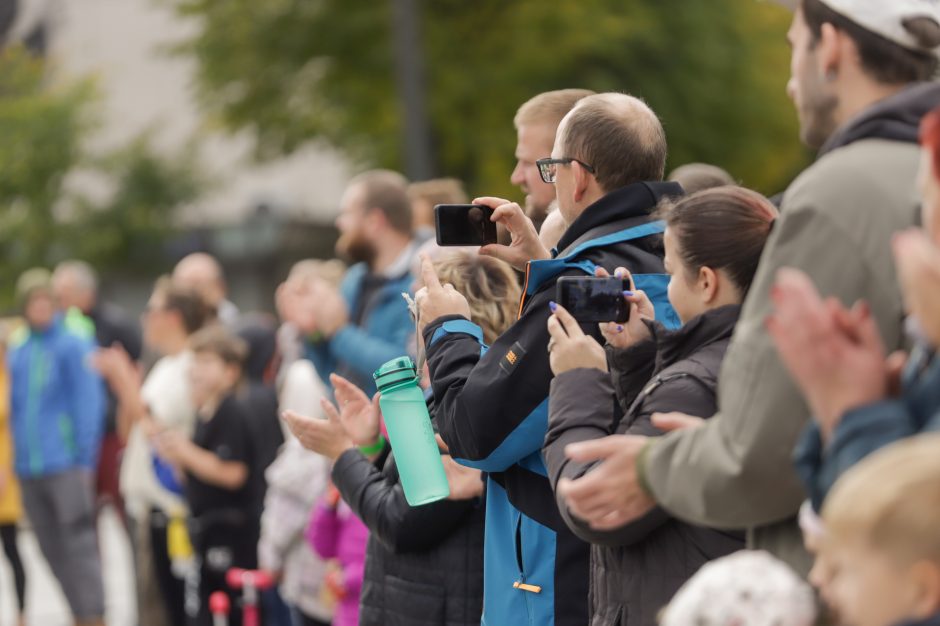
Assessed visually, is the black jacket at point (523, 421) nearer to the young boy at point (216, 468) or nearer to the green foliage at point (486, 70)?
the young boy at point (216, 468)

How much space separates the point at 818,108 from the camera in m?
2.75

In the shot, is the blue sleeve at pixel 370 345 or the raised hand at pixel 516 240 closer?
the raised hand at pixel 516 240

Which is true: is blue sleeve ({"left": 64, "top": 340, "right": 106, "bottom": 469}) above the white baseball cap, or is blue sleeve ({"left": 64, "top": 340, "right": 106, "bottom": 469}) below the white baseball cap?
below

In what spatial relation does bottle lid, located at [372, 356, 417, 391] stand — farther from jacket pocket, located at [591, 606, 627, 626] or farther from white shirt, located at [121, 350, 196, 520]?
white shirt, located at [121, 350, 196, 520]

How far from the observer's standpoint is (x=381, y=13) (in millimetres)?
18875

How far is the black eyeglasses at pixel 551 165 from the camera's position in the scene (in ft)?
12.6

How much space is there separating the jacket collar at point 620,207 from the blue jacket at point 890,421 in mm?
1510

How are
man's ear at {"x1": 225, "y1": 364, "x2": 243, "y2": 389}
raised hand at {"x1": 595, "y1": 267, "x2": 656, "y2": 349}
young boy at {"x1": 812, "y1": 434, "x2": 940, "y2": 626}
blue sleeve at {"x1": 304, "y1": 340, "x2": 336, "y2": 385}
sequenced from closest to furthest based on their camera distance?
1. young boy at {"x1": 812, "y1": 434, "x2": 940, "y2": 626}
2. raised hand at {"x1": 595, "y1": 267, "x2": 656, "y2": 349}
3. blue sleeve at {"x1": 304, "y1": 340, "x2": 336, "y2": 385}
4. man's ear at {"x1": 225, "y1": 364, "x2": 243, "y2": 389}

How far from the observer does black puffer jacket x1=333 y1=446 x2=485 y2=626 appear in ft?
14.2

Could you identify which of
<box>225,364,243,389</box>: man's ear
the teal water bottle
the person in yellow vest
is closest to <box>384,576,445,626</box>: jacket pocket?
the teal water bottle

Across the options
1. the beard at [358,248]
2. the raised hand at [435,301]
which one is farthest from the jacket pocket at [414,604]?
the beard at [358,248]

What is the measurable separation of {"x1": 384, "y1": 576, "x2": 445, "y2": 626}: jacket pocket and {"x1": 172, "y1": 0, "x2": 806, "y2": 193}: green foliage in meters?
13.7

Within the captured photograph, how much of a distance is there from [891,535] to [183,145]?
1025 inches

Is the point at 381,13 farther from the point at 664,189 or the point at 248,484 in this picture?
the point at 664,189
